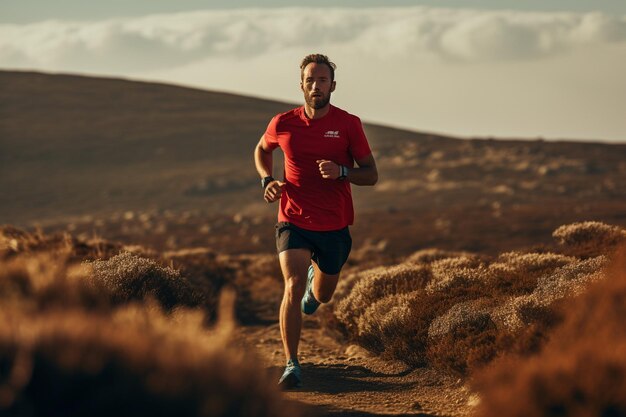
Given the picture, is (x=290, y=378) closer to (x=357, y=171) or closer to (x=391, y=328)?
(x=357, y=171)

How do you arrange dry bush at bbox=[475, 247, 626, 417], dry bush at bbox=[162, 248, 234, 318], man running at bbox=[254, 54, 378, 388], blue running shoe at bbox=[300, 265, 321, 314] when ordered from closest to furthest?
dry bush at bbox=[475, 247, 626, 417] → man running at bbox=[254, 54, 378, 388] → blue running shoe at bbox=[300, 265, 321, 314] → dry bush at bbox=[162, 248, 234, 318]

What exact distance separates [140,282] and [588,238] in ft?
20.5

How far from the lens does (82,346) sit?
4.23 meters

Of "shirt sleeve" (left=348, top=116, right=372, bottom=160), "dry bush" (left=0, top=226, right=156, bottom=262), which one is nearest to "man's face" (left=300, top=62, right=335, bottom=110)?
"shirt sleeve" (left=348, top=116, right=372, bottom=160)

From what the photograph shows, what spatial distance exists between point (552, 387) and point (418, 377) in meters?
4.36

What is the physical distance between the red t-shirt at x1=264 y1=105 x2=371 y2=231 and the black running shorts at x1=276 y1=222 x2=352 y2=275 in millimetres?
65

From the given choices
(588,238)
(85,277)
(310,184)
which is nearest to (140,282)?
(85,277)

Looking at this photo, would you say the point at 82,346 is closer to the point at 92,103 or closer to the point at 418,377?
the point at 418,377

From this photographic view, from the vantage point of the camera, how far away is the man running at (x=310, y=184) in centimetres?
798

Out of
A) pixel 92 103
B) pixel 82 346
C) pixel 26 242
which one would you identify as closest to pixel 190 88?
pixel 92 103

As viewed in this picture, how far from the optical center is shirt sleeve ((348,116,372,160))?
8109 millimetres

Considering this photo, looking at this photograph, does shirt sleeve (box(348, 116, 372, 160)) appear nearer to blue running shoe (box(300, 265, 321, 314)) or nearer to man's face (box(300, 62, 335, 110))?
man's face (box(300, 62, 335, 110))

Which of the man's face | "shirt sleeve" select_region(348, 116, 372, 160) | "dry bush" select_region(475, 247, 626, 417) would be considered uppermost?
the man's face

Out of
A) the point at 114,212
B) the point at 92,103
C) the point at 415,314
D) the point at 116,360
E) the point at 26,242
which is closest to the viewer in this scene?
the point at 116,360
